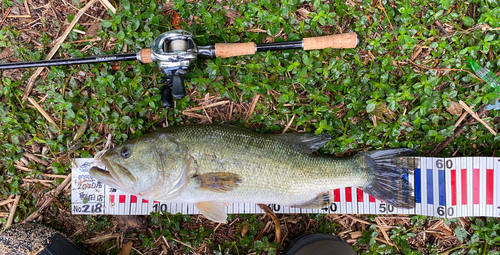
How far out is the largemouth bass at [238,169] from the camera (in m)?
3.00

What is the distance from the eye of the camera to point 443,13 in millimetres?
3715

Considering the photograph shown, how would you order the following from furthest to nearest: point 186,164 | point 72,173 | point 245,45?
point 72,173 → point 245,45 → point 186,164

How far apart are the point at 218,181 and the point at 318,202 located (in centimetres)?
Result: 126

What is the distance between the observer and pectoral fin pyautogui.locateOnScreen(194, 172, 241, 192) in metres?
3.05

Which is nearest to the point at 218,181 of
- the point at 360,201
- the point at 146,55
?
the point at 146,55

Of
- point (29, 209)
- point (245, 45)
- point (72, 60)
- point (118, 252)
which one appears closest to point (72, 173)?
point (29, 209)

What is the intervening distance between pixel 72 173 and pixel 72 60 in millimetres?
1414

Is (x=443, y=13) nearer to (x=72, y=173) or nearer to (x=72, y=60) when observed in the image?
(x=72, y=60)

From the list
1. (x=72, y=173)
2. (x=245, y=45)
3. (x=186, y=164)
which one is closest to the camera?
(x=186, y=164)

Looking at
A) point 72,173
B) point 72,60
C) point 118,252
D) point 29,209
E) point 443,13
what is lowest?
point 118,252

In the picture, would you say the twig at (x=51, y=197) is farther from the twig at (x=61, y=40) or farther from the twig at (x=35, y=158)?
the twig at (x=61, y=40)

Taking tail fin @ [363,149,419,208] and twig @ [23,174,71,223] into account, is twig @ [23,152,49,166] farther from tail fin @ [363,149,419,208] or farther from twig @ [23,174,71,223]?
tail fin @ [363,149,419,208]

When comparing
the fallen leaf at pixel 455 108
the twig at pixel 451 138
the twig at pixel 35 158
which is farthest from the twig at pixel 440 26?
the twig at pixel 35 158

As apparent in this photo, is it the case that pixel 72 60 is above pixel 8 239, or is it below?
above
